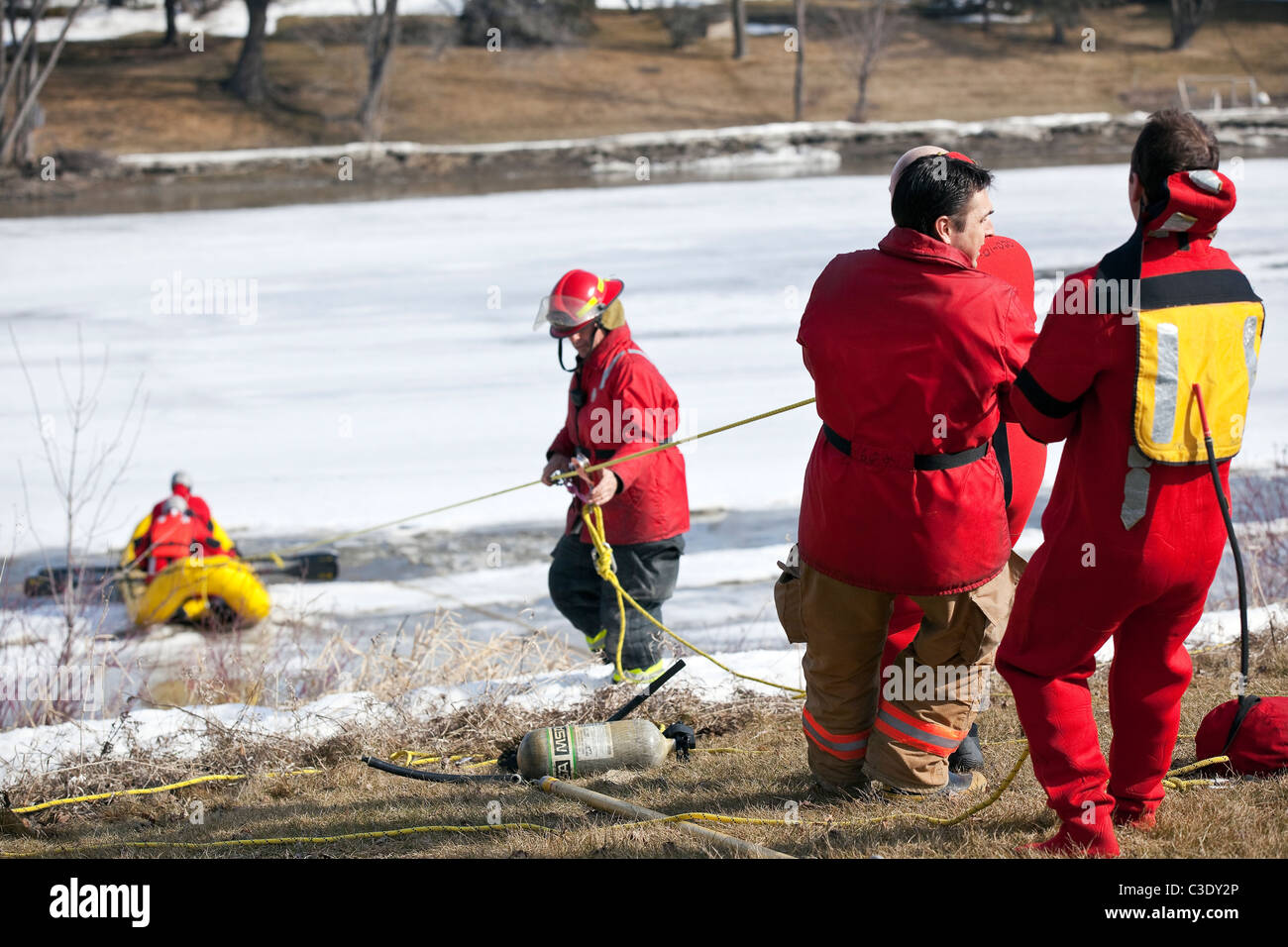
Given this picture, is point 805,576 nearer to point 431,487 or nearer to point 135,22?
point 431,487

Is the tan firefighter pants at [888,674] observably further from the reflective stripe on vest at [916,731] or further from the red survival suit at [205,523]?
the red survival suit at [205,523]

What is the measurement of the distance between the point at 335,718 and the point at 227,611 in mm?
3337

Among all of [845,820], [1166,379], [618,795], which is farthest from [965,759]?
[1166,379]

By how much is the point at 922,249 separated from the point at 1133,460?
752mm

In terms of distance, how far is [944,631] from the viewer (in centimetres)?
355

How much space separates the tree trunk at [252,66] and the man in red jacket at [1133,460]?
37.5 meters

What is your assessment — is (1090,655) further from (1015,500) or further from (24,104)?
(24,104)

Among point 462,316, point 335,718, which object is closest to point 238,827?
point 335,718

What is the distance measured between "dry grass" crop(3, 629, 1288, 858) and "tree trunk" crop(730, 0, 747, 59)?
3883cm

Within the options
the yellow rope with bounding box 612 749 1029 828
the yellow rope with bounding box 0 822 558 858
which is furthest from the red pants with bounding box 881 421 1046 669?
the yellow rope with bounding box 0 822 558 858

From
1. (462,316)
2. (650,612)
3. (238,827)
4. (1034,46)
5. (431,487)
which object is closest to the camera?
(238,827)

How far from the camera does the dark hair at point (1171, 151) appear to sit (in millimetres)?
2914

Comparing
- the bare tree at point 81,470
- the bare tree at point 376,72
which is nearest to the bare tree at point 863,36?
the bare tree at point 376,72
